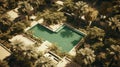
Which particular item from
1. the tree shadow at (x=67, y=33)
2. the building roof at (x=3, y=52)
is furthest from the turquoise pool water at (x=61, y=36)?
the building roof at (x=3, y=52)

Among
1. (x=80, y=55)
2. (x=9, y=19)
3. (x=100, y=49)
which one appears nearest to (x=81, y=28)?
(x=100, y=49)

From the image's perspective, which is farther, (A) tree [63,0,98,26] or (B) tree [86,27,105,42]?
Result: (A) tree [63,0,98,26]

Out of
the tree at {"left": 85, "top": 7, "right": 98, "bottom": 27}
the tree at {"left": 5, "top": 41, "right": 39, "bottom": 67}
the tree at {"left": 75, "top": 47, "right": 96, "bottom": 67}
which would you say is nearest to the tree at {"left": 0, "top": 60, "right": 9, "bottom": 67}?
the tree at {"left": 5, "top": 41, "right": 39, "bottom": 67}

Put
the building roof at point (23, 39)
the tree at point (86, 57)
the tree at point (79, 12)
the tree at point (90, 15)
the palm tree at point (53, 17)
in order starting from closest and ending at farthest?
1. the tree at point (86, 57)
2. the building roof at point (23, 39)
3. the tree at point (90, 15)
4. the tree at point (79, 12)
5. the palm tree at point (53, 17)

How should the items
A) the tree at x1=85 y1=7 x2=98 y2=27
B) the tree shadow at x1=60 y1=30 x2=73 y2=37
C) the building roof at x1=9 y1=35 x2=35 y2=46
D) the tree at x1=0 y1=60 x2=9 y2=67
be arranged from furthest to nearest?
the tree shadow at x1=60 y1=30 x2=73 y2=37 < the tree at x1=85 y1=7 x2=98 y2=27 < the building roof at x1=9 y1=35 x2=35 y2=46 < the tree at x1=0 y1=60 x2=9 y2=67

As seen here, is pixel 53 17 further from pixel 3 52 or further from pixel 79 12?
pixel 3 52

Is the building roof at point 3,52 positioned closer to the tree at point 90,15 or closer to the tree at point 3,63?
the tree at point 3,63

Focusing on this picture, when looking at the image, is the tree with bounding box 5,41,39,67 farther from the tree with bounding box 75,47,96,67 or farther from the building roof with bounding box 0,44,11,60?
the tree with bounding box 75,47,96,67

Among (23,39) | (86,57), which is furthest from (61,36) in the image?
(86,57)

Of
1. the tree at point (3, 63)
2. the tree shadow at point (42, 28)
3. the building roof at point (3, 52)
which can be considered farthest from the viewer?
the tree shadow at point (42, 28)
